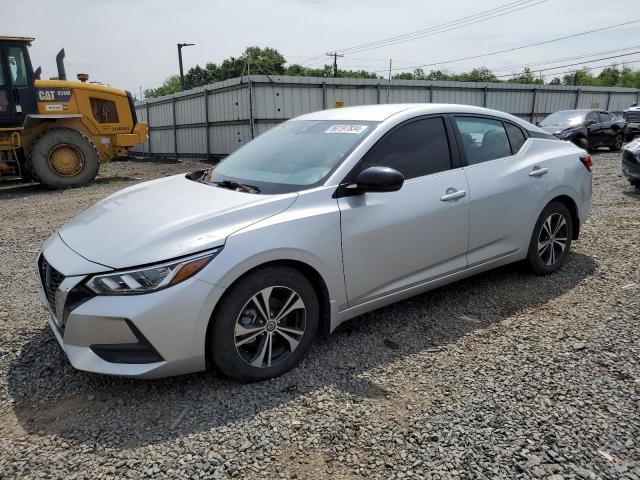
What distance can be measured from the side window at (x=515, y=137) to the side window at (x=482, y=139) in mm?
53

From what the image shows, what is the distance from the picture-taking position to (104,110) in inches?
500

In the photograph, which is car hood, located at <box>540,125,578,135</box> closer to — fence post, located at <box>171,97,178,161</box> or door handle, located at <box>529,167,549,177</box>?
door handle, located at <box>529,167,549,177</box>

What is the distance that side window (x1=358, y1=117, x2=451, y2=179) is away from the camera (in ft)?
11.2

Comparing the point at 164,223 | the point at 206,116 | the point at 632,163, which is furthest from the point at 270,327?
the point at 206,116

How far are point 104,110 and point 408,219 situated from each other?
11645 mm

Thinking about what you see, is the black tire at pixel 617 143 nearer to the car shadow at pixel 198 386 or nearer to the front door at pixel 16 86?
the car shadow at pixel 198 386

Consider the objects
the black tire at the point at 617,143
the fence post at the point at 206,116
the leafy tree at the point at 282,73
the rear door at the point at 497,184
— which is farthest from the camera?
the leafy tree at the point at 282,73

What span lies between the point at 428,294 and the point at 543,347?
3.82ft

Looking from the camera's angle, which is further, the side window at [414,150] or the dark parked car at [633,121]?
the dark parked car at [633,121]

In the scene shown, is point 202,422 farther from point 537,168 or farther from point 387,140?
point 537,168

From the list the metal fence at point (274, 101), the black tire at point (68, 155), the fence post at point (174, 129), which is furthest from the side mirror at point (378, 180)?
the fence post at point (174, 129)

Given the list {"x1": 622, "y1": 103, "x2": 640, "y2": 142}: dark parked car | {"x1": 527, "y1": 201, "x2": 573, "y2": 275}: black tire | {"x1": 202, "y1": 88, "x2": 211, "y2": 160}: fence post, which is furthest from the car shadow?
{"x1": 622, "y1": 103, "x2": 640, "y2": 142}: dark parked car

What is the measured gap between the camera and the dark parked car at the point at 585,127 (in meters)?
15.7

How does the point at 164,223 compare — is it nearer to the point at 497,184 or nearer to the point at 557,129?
the point at 497,184
